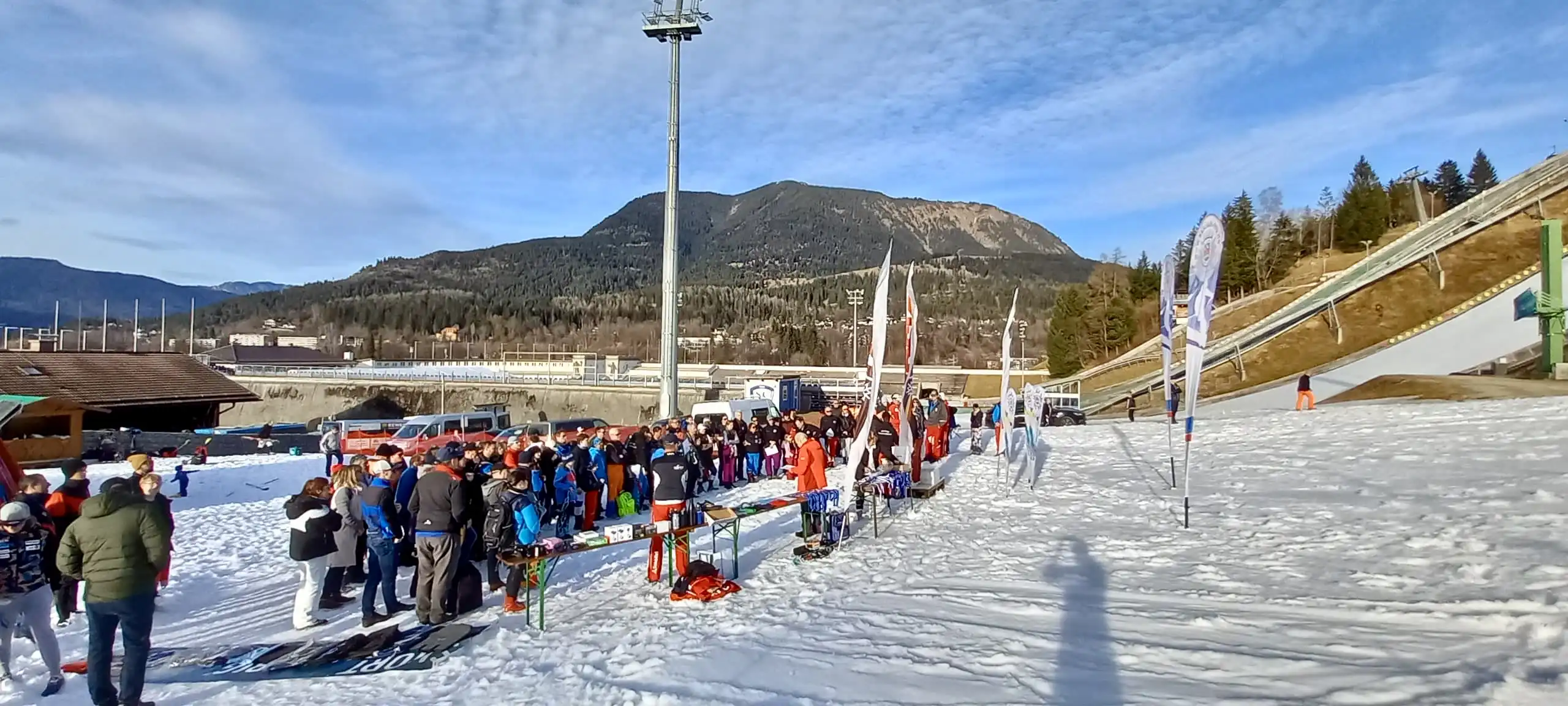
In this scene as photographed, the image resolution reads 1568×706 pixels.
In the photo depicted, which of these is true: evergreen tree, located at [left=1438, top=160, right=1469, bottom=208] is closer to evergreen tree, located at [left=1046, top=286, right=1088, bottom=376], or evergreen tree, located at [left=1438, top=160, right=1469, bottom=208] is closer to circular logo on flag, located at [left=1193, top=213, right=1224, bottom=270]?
evergreen tree, located at [left=1046, top=286, right=1088, bottom=376]

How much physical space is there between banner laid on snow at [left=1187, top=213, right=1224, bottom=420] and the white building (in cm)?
16183

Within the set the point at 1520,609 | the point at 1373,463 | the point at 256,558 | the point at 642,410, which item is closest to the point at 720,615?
the point at 1520,609

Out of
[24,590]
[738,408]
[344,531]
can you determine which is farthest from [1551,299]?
[24,590]

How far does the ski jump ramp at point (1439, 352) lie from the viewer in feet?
94.8

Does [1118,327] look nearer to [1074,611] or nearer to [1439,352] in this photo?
[1439,352]

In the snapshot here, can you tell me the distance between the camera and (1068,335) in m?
61.5

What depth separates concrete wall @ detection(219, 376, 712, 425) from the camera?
6034 cm

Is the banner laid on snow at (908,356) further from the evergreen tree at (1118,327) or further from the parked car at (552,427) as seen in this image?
the evergreen tree at (1118,327)

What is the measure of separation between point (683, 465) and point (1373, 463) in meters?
11.1

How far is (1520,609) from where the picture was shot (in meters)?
5.62

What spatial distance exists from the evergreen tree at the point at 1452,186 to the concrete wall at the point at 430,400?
272ft

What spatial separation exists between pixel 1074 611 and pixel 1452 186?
10902 cm

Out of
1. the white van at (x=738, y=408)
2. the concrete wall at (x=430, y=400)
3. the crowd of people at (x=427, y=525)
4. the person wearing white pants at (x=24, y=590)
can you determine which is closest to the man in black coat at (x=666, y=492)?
the crowd of people at (x=427, y=525)

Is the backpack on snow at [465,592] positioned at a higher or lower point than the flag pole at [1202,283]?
lower
